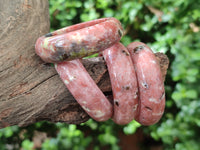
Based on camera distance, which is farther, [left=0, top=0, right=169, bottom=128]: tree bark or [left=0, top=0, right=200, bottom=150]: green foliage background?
[left=0, top=0, right=200, bottom=150]: green foliage background

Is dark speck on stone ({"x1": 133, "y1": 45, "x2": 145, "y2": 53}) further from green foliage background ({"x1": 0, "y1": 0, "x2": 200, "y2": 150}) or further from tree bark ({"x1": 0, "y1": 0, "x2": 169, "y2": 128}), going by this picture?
green foliage background ({"x1": 0, "y1": 0, "x2": 200, "y2": 150})

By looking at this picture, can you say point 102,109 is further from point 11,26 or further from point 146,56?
point 11,26

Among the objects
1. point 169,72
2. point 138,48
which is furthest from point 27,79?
point 169,72

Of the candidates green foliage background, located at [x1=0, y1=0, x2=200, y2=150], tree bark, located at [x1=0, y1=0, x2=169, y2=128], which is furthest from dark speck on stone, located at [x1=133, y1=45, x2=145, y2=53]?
green foliage background, located at [x1=0, y1=0, x2=200, y2=150]

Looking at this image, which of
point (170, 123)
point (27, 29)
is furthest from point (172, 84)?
point (27, 29)

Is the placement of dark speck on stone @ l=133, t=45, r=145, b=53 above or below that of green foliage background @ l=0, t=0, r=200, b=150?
above

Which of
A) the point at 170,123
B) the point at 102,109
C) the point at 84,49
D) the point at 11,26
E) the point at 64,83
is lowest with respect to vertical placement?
the point at 170,123

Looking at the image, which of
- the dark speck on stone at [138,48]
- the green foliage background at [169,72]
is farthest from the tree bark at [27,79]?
the green foliage background at [169,72]
